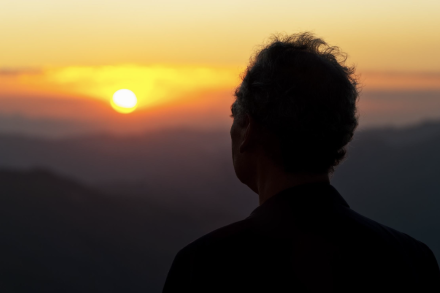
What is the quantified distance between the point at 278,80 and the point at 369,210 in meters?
62.5

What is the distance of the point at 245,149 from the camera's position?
56.2 inches

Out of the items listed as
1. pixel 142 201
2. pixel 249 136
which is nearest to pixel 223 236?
pixel 249 136

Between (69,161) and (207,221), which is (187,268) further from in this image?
(69,161)

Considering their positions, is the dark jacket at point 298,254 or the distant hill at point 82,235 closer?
the dark jacket at point 298,254

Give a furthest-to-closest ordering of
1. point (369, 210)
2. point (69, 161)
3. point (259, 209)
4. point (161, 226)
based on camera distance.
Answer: point (69, 161), point (161, 226), point (369, 210), point (259, 209)

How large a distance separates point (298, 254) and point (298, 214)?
11cm

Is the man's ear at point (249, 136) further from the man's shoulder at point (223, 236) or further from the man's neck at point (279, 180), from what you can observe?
the man's shoulder at point (223, 236)

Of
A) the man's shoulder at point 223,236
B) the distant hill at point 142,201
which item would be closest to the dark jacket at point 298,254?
the man's shoulder at point 223,236

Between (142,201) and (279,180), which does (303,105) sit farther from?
(142,201)

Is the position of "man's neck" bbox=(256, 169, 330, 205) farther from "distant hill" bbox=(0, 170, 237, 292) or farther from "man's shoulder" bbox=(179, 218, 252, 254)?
"distant hill" bbox=(0, 170, 237, 292)

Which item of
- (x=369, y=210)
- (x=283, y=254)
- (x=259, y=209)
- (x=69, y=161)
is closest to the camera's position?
(x=283, y=254)

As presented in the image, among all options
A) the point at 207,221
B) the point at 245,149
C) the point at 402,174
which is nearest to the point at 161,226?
the point at 207,221

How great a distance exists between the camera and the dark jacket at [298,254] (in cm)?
113

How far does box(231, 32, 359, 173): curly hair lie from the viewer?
132cm
